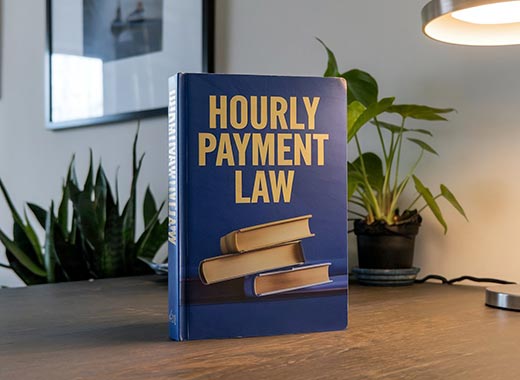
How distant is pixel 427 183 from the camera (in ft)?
3.70

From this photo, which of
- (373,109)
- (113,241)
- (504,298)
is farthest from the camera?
(113,241)

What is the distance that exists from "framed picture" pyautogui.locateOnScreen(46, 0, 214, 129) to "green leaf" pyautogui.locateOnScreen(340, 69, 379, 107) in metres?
0.55

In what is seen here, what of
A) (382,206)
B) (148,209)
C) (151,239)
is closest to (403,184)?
(382,206)

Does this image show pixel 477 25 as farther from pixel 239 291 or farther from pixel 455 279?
pixel 239 291

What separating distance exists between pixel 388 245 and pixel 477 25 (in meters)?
0.31

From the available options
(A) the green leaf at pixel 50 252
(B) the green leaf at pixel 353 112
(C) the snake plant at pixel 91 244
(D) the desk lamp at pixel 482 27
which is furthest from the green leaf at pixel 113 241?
(D) the desk lamp at pixel 482 27

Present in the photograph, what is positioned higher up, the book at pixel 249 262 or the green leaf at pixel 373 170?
the green leaf at pixel 373 170

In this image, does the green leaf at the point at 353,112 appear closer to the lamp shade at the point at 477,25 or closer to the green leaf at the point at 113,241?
the lamp shade at the point at 477,25

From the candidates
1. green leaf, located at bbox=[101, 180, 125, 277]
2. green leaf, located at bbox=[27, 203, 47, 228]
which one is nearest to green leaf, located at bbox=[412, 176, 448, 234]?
green leaf, located at bbox=[101, 180, 125, 277]

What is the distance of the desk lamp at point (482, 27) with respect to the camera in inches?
31.6

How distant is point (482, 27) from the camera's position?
902mm

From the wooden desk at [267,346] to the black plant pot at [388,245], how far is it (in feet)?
0.48

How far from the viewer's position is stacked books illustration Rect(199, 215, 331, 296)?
0.63 meters

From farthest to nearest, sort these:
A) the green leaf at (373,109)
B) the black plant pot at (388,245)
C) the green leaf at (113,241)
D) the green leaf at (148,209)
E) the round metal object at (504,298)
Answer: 1. the green leaf at (148,209)
2. the green leaf at (113,241)
3. the black plant pot at (388,245)
4. the green leaf at (373,109)
5. the round metal object at (504,298)
